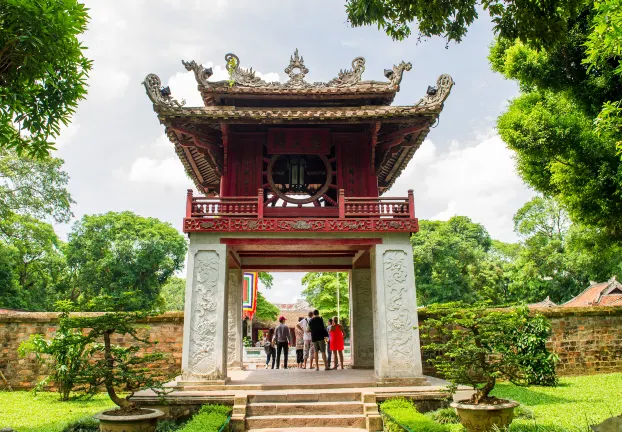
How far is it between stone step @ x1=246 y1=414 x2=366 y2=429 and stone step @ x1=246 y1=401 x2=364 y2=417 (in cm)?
16

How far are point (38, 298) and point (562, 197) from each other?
1124 inches

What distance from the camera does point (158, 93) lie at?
29.0 feet

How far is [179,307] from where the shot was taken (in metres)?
54.7

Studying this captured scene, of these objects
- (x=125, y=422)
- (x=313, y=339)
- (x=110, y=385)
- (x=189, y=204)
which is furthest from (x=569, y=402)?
(x=189, y=204)

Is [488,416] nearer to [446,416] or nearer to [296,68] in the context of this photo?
[446,416]

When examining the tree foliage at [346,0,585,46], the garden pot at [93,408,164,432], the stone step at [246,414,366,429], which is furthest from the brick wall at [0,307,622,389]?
the tree foliage at [346,0,585,46]

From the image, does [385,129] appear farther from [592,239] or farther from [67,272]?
[67,272]

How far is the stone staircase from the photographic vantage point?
23.1 feet

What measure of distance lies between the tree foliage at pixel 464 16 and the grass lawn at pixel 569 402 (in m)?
4.69

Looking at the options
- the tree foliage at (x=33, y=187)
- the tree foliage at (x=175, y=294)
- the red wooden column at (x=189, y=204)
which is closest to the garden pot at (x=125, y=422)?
the red wooden column at (x=189, y=204)

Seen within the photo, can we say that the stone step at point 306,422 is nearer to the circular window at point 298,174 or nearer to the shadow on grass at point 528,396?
the shadow on grass at point 528,396

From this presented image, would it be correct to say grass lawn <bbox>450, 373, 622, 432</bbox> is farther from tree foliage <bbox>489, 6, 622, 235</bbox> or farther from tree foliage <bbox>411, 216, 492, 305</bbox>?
tree foliage <bbox>411, 216, 492, 305</bbox>

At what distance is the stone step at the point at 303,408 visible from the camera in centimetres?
727

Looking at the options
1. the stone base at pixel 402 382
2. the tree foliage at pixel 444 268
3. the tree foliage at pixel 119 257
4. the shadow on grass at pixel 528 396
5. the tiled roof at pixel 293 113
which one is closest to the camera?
the stone base at pixel 402 382
